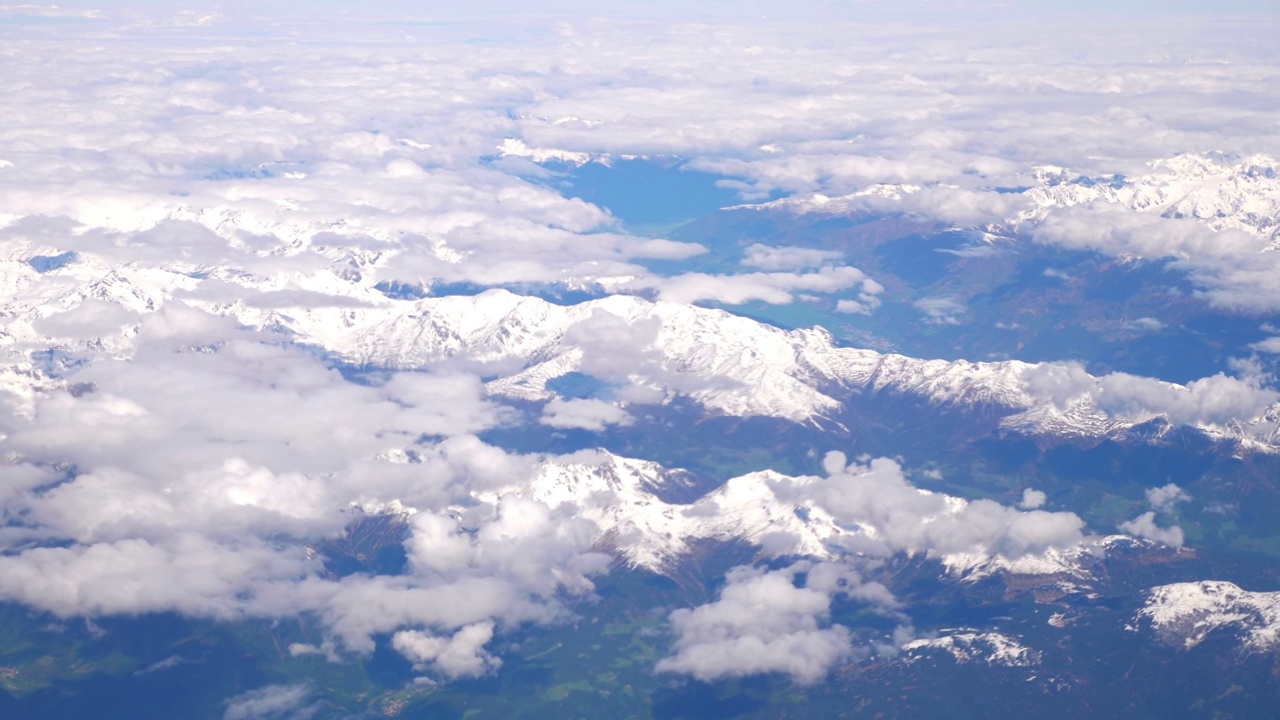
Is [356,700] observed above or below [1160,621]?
below

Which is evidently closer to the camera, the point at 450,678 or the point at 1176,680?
the point at 1176,680

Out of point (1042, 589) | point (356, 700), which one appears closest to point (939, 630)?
point (1042, 589)

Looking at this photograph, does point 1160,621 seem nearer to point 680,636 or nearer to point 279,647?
point 680,636

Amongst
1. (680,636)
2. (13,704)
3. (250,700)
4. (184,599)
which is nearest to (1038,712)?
(680,636)

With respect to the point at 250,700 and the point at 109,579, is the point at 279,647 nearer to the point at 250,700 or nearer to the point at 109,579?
the point at 250,700

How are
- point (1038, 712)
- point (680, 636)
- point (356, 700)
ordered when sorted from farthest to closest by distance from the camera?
point (680, 636), point (356, 700), point (1038, 712)

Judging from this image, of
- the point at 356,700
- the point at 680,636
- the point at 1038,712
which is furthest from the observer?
the point at 680,636

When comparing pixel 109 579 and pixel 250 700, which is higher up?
pixel 109 579
